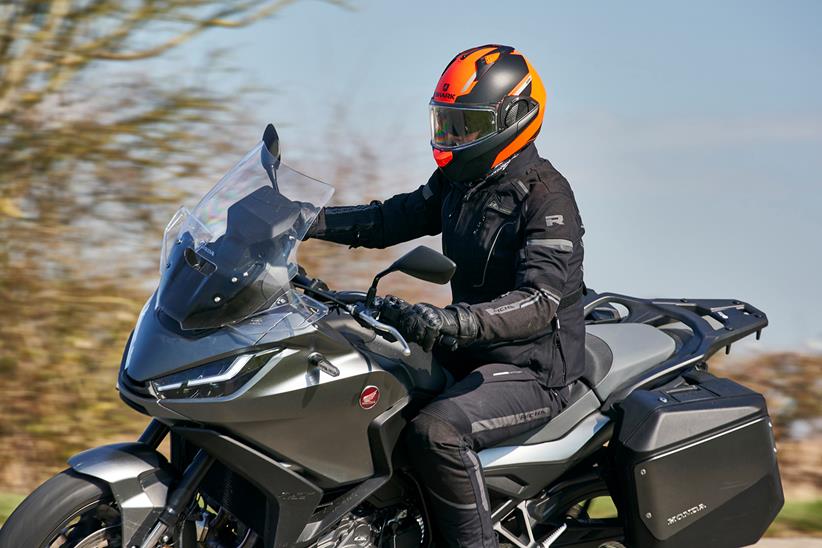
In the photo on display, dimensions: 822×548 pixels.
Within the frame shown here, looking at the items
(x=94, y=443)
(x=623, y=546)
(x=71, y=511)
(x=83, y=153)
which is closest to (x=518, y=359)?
(x=623, y=546)

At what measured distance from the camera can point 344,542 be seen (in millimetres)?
3209

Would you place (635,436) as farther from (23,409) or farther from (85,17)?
(85,17)

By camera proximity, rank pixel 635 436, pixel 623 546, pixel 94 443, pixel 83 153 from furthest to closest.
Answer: pixel 83 153
pixel 94 443
pixel 623 546
pixel 635 436

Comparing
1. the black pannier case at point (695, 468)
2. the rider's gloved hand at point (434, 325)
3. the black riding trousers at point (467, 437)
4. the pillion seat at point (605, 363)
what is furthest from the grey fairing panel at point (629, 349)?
the rider's gloved hand at point (434, 325)

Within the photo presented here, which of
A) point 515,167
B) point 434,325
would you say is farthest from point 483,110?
point 434,325

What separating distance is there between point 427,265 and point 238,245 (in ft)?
1.78

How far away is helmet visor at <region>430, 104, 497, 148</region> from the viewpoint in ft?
11.1

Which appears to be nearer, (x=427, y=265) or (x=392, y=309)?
(x=427, y=265)

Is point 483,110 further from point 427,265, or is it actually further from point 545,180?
point 427,265

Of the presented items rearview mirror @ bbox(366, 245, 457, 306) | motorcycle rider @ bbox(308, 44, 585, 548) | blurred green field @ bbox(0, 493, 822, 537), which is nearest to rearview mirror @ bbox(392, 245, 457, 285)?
rearview mirror @ bbox(366, 245, 457, 306)

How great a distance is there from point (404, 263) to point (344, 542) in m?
0.93

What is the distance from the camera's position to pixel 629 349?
366cm

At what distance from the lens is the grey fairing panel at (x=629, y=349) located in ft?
11.6

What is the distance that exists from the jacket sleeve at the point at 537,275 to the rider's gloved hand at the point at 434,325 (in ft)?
0.19
